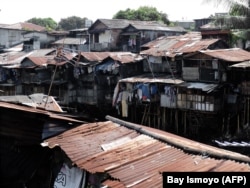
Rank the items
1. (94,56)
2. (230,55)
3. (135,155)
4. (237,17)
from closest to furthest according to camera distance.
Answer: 1. (135,155)
2. (237,17)
3. (230,55)
4. (94,56)

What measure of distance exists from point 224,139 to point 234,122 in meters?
2.07

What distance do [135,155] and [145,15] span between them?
48.4 m

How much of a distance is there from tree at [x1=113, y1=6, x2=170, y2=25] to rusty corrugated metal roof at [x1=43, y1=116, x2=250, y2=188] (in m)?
45.2

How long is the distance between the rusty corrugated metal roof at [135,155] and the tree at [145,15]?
45.2 meters

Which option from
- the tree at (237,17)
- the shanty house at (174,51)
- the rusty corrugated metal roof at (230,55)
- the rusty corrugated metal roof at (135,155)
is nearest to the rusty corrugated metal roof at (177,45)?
the shanty house at (174,51)

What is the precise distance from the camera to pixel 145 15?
5509 cm

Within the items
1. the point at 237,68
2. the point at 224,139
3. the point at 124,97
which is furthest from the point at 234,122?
the point at 124,97

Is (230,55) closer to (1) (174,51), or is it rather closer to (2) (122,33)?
(1) (174,51)

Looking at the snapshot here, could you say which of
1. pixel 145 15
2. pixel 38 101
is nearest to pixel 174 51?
pixel 38 101

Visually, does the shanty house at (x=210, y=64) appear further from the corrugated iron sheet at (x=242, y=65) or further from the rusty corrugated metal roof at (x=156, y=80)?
the rusty corrugated metal roof at (x=156, y=80)

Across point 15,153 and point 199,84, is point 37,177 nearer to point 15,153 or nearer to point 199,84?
point 15,153

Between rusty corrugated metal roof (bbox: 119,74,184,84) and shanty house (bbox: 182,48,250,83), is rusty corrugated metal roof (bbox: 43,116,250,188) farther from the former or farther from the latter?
rusty corrugated metal roof (bbox: 119,74,184,84)

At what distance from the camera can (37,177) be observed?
11648 mm

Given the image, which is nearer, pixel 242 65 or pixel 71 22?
pixel 242 65
